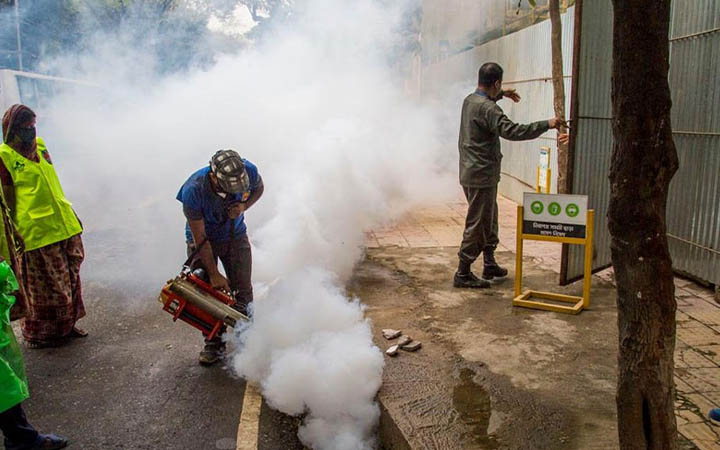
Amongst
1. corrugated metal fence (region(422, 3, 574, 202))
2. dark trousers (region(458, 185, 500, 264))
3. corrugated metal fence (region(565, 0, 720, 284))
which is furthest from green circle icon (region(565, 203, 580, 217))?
corrugated metal fence (region(422, 3, 574, 202))

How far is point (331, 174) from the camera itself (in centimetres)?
723

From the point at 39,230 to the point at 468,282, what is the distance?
344cm

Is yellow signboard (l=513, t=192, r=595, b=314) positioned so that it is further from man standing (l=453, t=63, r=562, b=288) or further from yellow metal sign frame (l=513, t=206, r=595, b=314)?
man standing (l=453, t=63, r=562, b=288)

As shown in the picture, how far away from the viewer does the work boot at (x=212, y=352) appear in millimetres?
4215

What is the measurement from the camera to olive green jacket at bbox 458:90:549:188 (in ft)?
17.0

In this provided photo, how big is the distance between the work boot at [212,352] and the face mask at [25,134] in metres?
1.92

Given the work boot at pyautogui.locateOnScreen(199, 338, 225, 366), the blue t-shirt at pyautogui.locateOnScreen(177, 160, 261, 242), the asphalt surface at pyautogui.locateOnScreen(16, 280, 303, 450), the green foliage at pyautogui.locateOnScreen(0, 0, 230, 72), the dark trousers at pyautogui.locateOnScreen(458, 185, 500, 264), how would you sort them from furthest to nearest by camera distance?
the green foliage at pyautogui.locateOnScreen(0, 0, 230, 72), the dark trousers at pyautogui.locateOnScreen(458, 185, 500, 264), the work boot at pyautogui.locateOnScreen(199, 338, 225, 366), the blue t-shirt at pyautogui.locateOnScreen(177, 160, 261, 242), the asphalt surface at pyautogui.locateOnScreen(16, 280, 303, 450)

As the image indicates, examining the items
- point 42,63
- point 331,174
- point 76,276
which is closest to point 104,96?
point 42,63

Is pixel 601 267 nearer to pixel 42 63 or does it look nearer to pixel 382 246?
pixel 382 246

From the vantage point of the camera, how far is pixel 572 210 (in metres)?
4.80

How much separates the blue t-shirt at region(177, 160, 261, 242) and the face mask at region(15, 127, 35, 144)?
4.11 ft

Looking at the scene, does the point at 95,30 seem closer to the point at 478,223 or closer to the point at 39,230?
the point at 39,230

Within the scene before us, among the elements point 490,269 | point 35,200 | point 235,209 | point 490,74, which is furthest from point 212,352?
point 490,74

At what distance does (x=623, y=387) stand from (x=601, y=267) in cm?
348
